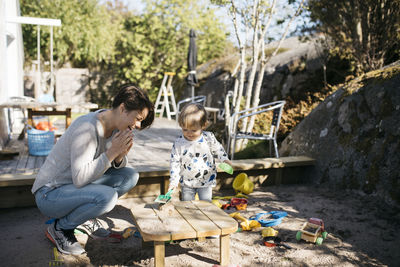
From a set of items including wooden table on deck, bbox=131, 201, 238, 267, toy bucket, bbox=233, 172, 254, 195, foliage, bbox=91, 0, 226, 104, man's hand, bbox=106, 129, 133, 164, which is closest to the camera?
wooden table on deck, bbox=131, 201, 238, 267

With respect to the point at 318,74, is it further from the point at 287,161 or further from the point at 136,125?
the point at 136,125

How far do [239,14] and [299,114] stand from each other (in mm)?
1961

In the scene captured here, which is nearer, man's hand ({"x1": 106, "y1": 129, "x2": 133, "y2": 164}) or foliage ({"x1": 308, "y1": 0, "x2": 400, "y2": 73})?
man's hand ({"x1": 106, "y1": 129, "x2": 133, "y2": 164})

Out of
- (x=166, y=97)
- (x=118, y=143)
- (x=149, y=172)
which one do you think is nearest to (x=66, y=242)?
(x=118, y=143)

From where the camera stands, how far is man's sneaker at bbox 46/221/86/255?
244 cm

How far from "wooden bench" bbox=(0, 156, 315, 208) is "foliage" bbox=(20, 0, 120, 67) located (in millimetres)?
9844

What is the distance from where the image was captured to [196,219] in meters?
2.27

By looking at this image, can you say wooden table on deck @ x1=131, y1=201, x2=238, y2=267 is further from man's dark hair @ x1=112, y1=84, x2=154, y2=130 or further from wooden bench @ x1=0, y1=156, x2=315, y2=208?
wooden bench @ x1=0, y1=156, x2=315, y2=208

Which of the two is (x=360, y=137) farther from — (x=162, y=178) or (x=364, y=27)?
(x=364, y=27)

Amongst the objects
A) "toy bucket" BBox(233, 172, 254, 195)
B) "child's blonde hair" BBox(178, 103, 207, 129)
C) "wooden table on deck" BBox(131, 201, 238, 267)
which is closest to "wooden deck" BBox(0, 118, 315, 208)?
"toy bucket" BBox(233, 172, 254, 195)

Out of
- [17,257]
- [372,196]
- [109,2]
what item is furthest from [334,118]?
[109,2]

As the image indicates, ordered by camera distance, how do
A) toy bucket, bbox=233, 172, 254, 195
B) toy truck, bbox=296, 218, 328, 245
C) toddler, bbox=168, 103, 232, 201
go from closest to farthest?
toy truck, bbox=296, 218, 328, 245
toddler, bbox=168, 103, 232, 201
toy bucket, bbox=233, 172, 254, 195

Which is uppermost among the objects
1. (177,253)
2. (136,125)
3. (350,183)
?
(136,125)

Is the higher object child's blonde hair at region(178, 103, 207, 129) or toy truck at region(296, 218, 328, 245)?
child's blonde hair at region(178, 103, 207, 129)
